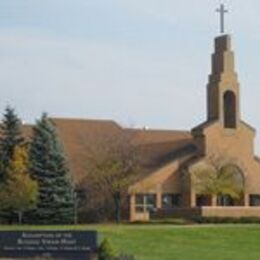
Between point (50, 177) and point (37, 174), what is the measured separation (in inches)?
34.4

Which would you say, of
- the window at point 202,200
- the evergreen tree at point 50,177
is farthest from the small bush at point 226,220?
the window at point 202,200

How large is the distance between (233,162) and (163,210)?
26.7 ft

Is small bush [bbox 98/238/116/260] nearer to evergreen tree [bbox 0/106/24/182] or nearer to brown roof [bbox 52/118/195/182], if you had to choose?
evergreen tree [bbox 0/106/24/182]

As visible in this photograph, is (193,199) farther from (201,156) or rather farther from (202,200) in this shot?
(201,156)

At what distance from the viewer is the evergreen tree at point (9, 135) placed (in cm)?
6341

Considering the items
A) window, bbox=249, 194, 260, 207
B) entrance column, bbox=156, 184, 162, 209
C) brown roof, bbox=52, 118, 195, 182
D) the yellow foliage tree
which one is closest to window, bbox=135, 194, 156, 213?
entrance column, bbox=156, 184, 162, 209

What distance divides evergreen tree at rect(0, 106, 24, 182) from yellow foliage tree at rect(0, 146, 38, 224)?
6.34ft

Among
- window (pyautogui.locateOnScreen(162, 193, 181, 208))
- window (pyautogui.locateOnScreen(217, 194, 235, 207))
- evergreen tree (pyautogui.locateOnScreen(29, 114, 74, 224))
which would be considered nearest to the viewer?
evergreen tree (pyautogui.locateOnScreen(29, 114, 74, 224))

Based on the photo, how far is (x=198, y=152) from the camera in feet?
238

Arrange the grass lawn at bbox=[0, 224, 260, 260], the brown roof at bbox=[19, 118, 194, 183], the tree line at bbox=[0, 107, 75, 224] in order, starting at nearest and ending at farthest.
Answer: the grass lawn at bbox=[0, 224, 260, 260] → the tree line at bbox=[0, 107, 75, 224] → the brown roof at bbox=[19, 118, 194, 183]

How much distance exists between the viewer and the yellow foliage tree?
191 feet

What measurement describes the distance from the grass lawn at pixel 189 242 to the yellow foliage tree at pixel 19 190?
13.3 meters

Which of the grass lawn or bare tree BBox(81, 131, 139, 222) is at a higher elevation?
bare tree BBox(81, 131, 139, 222)

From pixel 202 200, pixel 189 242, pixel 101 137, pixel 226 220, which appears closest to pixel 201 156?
pixel 202 200
